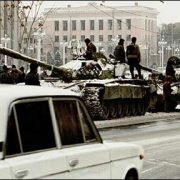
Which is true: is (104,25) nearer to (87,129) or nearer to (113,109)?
(113,109)

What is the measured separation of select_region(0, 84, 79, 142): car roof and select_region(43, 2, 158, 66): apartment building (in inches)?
3822

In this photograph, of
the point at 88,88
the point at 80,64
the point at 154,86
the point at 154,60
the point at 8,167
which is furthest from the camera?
the point at 154,60

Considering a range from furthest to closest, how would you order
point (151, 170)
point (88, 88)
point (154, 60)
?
1. point (154, 60)
2. point (88, 88)
3. point (151, 170)

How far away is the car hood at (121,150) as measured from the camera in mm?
6484

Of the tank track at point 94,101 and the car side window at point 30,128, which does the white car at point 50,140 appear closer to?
the car side window at point 30,128

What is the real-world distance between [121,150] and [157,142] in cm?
953

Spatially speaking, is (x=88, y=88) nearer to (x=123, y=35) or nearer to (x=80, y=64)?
(x=80, y=64)

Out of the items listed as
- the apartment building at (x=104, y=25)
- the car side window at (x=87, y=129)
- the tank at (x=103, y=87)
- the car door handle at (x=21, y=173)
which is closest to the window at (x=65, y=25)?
the apartment building at (x=104, y=25)

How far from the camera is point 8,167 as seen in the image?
520 cm

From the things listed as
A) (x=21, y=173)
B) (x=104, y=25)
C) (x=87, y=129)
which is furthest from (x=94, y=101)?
(x=104, y=25)

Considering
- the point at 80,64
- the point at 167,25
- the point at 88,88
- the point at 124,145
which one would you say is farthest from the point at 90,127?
the point at 167,25

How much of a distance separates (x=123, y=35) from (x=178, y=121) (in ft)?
285

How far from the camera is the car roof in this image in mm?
5359

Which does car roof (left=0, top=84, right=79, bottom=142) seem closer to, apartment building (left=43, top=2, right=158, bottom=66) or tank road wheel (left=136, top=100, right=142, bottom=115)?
tank road wheel (left=136, top=100, right=142, bottom=115)
